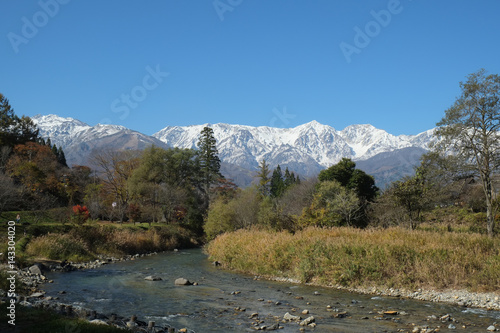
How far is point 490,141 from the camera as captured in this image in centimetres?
2464

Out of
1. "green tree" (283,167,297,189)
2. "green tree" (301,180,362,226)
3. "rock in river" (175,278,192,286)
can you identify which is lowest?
"rock in river" (175,278,192,286)

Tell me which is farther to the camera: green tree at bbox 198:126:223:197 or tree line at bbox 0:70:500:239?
green tree at bbox 198:126:223:197

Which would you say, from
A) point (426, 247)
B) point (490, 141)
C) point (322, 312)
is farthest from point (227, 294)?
point (490, 141)

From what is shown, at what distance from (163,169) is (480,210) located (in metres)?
47.4

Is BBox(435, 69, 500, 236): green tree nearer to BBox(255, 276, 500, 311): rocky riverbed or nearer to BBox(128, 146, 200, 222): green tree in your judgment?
BBox(255, 276, 500, 311): rocky riverbed

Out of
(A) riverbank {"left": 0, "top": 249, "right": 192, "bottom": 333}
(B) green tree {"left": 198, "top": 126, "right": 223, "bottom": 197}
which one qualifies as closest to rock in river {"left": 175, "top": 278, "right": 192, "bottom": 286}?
(A) riverbank {"left": 0, "top": 249, "right": 192, "bottom": 333}

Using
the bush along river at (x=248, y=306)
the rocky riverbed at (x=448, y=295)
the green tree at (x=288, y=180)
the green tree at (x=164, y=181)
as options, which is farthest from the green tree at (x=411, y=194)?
the green tree at (x=288, y=180)

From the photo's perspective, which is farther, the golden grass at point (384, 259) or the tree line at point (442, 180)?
the tree line at point (442, 180)

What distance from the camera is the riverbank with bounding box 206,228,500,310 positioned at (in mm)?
15969

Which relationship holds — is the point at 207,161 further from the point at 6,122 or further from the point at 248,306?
the point at 248,306

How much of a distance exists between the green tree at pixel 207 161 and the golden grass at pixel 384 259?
47023 millimetres

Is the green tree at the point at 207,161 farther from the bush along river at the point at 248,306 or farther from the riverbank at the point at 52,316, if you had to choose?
the riverbank at the point at 52,316

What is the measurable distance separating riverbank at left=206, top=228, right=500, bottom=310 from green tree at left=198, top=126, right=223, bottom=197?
4752 cm

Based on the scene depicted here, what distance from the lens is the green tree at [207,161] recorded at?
2808 inches
